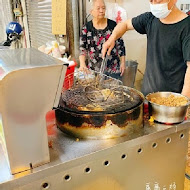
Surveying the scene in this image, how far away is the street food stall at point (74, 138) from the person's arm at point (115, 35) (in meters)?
0.43

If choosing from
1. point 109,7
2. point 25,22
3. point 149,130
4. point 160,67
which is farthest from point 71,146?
point 25,22

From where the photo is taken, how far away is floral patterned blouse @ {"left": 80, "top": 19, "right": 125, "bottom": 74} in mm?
2617

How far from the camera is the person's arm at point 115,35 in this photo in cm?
153

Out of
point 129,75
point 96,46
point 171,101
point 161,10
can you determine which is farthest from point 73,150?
point 129,75

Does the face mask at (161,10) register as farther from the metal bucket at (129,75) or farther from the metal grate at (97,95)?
the metal bucket at (129,75)

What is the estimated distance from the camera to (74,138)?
958 mm

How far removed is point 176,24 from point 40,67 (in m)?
1.25

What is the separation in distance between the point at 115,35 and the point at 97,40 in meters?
1.01

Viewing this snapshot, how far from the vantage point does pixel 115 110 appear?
0.93 meters

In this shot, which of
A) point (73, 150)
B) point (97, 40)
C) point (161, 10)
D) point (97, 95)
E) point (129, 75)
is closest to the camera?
point (73, 150)

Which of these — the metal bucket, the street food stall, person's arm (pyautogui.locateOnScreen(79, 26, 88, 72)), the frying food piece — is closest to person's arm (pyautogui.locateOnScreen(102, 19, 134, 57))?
the street food stall

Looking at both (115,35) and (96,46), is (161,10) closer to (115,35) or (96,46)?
(115,35)

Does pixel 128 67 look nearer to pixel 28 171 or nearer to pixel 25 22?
pixel 25 22

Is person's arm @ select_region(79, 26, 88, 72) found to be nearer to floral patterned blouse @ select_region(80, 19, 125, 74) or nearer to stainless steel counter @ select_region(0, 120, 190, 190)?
floral patterned blouse @ select_region(80, 19, 125, 74)
